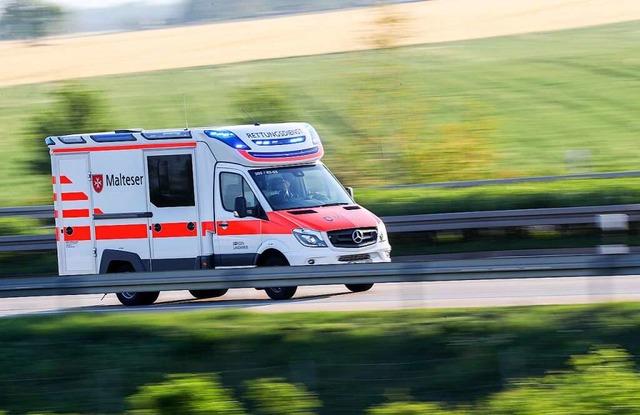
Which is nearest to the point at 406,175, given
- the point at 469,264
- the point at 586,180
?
the point at 586,180

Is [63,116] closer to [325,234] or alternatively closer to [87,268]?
[87,268]

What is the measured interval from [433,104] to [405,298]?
1948 cm

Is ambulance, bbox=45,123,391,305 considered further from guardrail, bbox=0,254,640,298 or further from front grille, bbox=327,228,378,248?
guardrail, bbox=0,254,640,298

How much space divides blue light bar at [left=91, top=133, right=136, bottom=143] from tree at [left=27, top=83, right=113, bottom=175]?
982 cm

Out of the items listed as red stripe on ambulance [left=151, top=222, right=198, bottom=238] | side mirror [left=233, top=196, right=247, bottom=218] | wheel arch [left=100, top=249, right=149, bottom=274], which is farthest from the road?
side mirror [left=233, top=196, right=247, bottom=218]

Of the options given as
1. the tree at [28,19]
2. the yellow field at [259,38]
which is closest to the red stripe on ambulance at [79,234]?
the yellow field at [259,38]

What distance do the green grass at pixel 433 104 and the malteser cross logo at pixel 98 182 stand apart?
1003 centimetres

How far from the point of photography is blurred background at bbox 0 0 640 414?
1041 centimetres

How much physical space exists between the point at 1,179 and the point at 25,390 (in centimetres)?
2588

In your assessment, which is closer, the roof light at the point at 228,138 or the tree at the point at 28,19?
the roof light at the point at 228,138

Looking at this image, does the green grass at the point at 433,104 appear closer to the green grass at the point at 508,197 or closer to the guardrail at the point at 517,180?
the guardrail at the point at 517,180

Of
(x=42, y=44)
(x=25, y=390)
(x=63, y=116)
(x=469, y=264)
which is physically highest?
(x=42, y=44)

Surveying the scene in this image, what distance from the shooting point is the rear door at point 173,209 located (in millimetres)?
15586

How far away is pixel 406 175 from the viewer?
25734 mm
